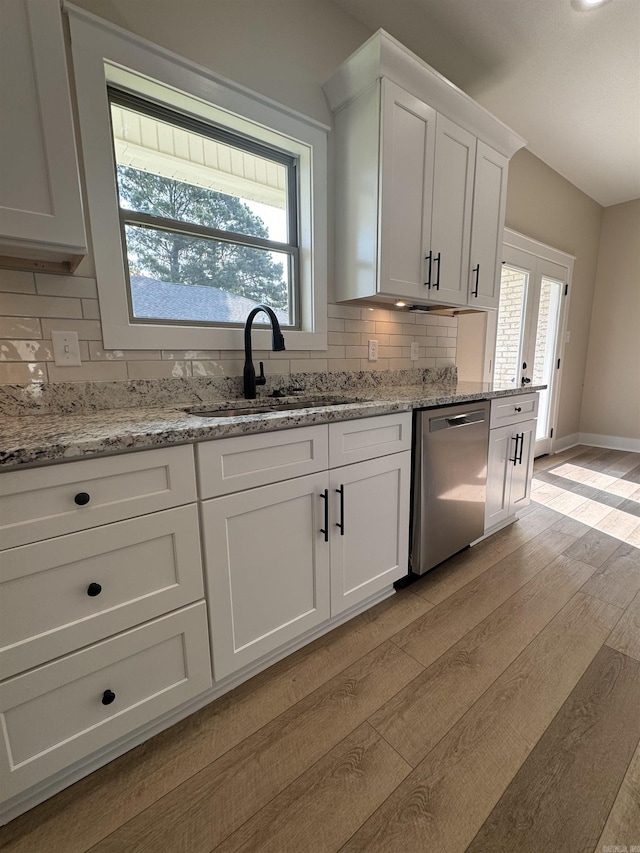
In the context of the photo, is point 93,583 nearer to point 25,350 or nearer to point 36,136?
point 25,350

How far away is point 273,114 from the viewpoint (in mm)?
1704

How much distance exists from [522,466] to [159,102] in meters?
2.74

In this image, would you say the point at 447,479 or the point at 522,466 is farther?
the point at 522,466

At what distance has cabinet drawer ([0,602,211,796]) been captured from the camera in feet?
2.89

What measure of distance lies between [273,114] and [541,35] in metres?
1.65

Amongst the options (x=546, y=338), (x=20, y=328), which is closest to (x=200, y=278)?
(x=20, y=328)

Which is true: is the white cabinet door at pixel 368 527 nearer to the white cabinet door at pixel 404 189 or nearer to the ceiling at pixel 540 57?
the white cabinet door at pixel 404 189

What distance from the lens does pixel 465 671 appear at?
137 centimetres

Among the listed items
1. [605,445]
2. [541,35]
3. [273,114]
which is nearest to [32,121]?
[273,114]

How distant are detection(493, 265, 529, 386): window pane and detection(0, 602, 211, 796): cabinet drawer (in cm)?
322

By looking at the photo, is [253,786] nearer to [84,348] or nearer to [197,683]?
[197,683]

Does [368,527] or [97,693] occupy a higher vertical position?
[368,527]

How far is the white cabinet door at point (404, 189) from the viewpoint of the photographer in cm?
171

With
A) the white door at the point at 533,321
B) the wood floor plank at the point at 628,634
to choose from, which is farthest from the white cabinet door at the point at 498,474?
the white door at the point at 533,321
